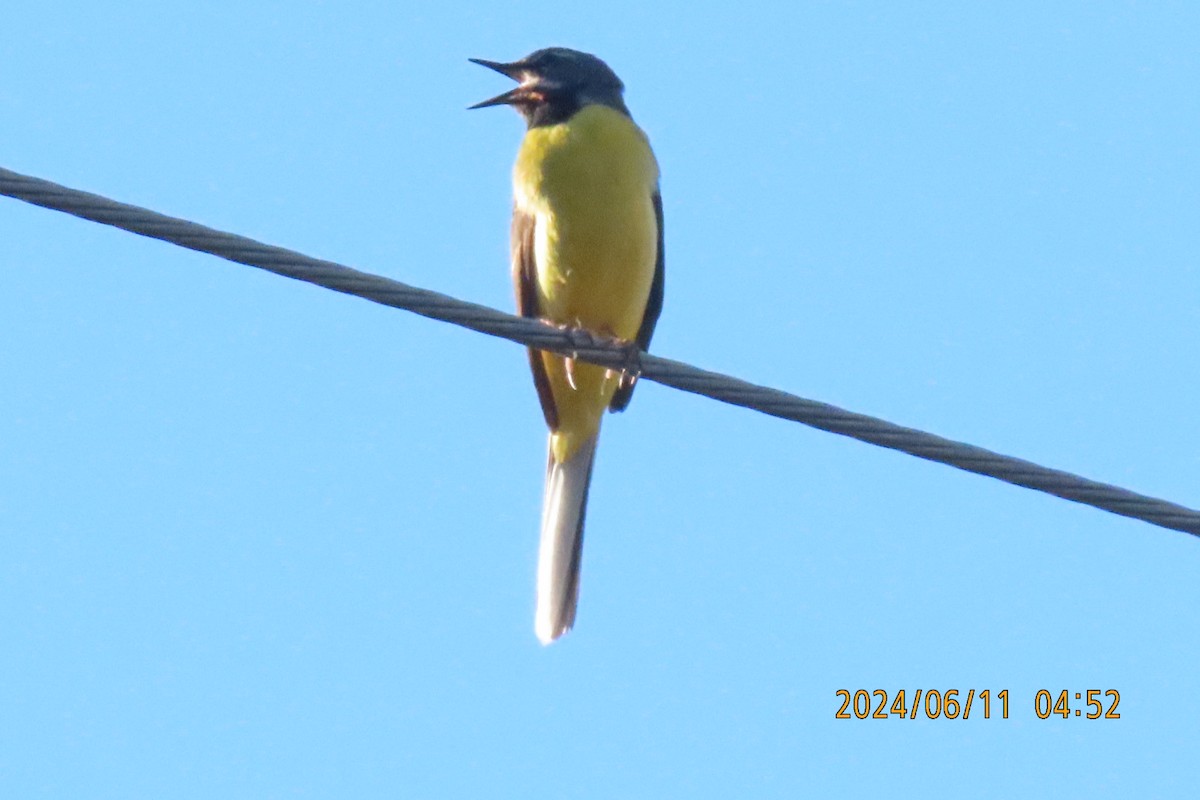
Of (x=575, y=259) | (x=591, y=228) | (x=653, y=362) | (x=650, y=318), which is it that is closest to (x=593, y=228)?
(x=591, y=228)

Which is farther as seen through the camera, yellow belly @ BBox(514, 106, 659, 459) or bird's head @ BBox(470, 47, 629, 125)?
bird's head @ BBox(470, 47, 629, 125)

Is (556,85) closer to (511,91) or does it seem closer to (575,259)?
(511,91)

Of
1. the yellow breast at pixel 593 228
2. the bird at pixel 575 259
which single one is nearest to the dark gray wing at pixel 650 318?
the bird at pixel 575 259

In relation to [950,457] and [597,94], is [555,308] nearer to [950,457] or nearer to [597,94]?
[597,94]

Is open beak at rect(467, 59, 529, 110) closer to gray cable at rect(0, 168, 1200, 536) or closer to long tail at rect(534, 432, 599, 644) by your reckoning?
long tail at rect(534, 432, 599, 644)

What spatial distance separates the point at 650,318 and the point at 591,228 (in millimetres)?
667

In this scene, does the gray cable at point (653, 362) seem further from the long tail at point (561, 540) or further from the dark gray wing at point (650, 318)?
the long tail at point (561, 540)

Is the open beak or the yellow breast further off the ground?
the open beak

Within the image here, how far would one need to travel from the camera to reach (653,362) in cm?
442

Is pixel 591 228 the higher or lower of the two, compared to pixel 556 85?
lower

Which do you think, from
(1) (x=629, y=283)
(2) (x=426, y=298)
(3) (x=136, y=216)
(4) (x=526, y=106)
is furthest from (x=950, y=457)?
(4) (x=526, y=106)

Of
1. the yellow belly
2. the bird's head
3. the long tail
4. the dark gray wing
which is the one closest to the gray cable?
the yellow belly

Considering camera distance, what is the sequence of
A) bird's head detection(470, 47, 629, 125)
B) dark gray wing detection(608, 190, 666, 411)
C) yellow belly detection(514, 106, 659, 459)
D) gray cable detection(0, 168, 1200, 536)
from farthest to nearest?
bird's head detection(470, 47, 629, 125) < dark gray wing detection(608, 190, 666, 411) < yellow belly detection(514, 106, 659, 459) < gray cable detection(0, 168, 1200, 536)

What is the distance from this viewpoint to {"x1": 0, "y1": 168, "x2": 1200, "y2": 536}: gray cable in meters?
3.76
